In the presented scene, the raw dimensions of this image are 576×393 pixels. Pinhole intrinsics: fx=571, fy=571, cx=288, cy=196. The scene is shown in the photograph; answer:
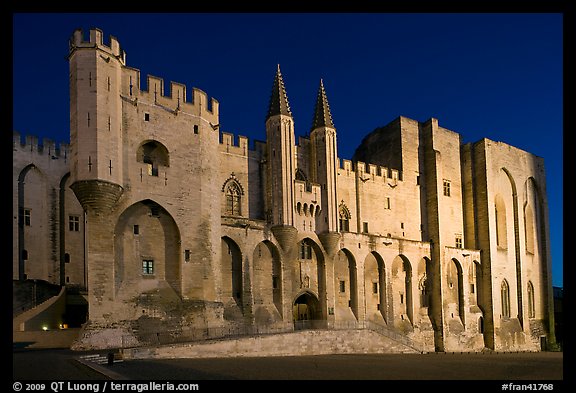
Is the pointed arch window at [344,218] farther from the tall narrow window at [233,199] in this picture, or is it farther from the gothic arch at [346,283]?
the tall narrow window at [233,199]

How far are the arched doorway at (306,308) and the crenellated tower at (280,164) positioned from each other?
5084 mm

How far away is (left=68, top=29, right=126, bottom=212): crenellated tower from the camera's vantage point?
1059 inches

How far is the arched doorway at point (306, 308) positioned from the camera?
3806cm

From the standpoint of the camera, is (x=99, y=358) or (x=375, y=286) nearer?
(x=99, y=358)

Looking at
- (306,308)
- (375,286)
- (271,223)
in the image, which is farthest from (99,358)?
(375,286)

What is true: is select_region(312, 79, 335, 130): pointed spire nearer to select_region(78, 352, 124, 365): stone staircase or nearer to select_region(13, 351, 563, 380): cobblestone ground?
select_region(13, 351, 563, 380): cobblestone ground

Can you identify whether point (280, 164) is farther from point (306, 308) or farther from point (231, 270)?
point (306, 308)

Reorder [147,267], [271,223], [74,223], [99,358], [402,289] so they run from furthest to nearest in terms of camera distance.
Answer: [402,289], [74,223], [271,223], [147,267], [99,358]

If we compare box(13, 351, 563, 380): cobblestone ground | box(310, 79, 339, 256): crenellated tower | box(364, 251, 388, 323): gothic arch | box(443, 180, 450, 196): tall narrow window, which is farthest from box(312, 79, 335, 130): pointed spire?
box(13, 351, 563, 380): cobblestone ground

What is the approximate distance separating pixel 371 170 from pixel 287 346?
18.5 meters

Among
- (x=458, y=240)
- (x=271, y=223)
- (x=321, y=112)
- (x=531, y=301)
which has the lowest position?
(x=531, y=301)

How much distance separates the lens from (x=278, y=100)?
36688mm
